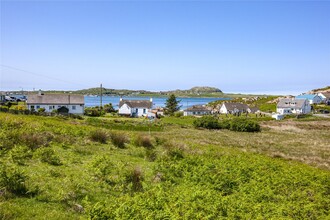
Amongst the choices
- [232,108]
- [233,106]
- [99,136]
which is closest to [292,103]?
[233,106]

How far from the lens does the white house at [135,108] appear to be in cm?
9097

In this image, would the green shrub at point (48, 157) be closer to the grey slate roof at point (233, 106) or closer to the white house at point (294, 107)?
the grey slate roof at point (233, 106)

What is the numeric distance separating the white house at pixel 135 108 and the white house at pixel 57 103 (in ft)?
60.5

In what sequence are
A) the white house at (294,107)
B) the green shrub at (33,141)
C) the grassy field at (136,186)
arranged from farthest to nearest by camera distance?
1. the white house at (294,107)
2. the green shrub at (33,141)
3. the grassy field at (136,186)

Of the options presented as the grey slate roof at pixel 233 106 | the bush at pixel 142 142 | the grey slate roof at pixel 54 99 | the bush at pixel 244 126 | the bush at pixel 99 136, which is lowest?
the bush at pixel 244 126

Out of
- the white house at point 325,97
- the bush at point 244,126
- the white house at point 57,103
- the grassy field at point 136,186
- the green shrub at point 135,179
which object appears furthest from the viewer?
the white house at point 325,97

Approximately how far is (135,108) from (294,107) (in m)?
69.1

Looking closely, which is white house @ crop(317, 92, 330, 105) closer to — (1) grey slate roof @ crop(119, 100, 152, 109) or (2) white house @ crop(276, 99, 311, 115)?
(2) white house @ crop(276, 99, 311, 115)

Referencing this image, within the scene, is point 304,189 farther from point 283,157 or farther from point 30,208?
point 283,157

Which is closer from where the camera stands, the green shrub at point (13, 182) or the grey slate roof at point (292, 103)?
the green shrub at point (13, 182)

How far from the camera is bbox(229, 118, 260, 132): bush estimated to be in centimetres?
6013

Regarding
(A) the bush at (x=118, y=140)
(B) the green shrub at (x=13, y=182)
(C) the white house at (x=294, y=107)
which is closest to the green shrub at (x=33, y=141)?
(A) the bush at (x=118, y=140)

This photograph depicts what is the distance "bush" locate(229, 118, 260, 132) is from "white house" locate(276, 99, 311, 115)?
5924 centimetres

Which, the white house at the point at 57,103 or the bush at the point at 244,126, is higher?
the white house at the point at 57,103
